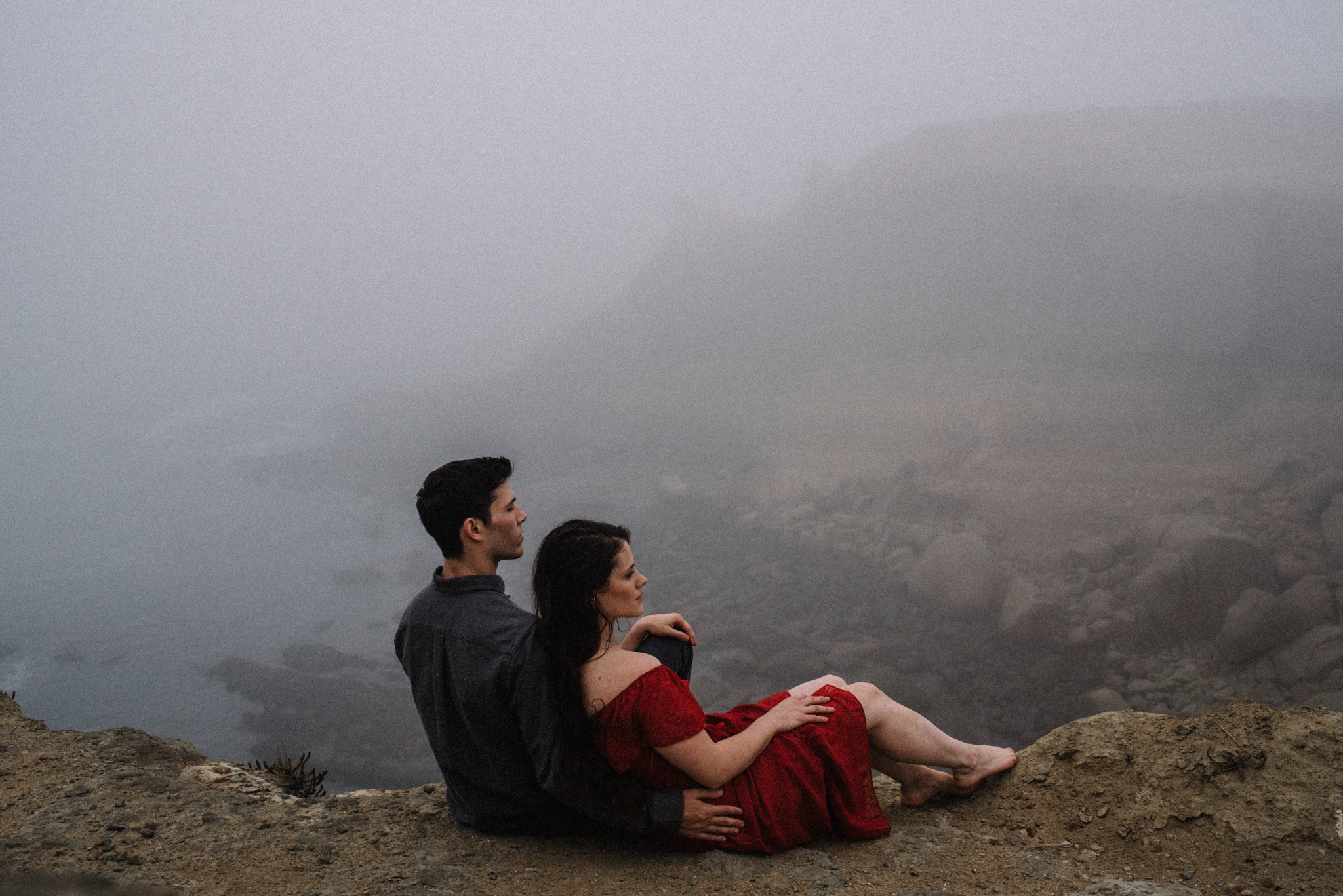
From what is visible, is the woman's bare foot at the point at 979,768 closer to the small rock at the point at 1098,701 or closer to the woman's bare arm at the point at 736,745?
the woman's bare arm at the point at 736,745

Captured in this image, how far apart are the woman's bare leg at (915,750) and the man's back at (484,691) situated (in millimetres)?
865

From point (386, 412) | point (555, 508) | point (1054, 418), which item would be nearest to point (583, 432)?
point (555, 508)

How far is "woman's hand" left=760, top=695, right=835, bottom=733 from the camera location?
2.21 meters

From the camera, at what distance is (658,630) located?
95.0 inches

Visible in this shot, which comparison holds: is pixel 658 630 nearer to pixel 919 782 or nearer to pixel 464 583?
pixel 464 583

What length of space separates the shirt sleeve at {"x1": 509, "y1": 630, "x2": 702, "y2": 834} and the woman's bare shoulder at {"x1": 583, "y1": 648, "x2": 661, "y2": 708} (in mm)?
115

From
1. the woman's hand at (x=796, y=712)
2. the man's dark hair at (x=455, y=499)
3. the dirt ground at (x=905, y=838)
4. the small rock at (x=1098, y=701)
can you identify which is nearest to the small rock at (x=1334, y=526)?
the small rock at (x=1098, y=701)

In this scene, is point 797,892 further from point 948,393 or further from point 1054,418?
point 948,393

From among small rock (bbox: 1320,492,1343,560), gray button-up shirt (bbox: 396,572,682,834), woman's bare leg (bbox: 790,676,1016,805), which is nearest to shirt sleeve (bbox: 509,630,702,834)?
gray button-up shirt (bbox: 396,572,682,834)

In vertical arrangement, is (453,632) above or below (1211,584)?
above

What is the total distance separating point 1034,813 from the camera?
2.70m

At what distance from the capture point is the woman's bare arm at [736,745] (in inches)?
79.1

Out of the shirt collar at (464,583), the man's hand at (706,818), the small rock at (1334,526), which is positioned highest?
the shirt collar at (464,583)

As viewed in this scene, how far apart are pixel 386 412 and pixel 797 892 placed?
2445 inches
